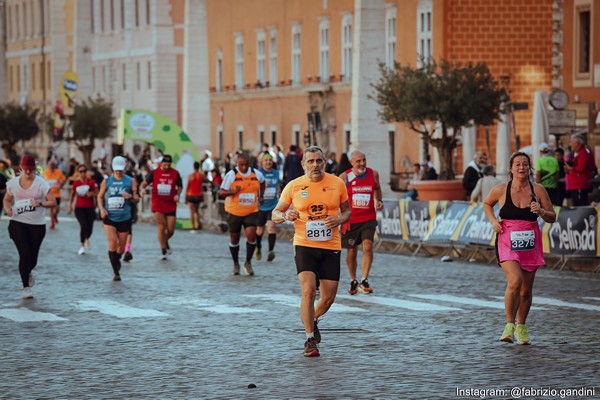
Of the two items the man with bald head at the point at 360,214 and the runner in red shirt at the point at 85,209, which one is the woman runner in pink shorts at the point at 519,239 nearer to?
the man with bald head at the point at 360,214

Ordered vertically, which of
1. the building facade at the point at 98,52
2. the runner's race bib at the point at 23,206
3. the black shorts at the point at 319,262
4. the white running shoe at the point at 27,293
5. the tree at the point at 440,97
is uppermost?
the building facade at the point at 98,52

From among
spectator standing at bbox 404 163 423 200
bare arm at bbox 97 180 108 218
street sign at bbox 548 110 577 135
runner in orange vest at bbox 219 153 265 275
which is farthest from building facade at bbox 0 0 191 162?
bare arm at bbox 97 180 108 218

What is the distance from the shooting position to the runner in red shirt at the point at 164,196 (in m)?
29.4

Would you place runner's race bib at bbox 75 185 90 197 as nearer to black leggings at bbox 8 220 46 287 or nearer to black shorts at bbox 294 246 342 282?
black leggings at bbox 8 220 46 287

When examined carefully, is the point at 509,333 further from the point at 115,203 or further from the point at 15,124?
the point at 15,124

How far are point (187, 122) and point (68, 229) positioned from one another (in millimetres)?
13822

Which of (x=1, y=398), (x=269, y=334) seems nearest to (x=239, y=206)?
(x=269, y=334)

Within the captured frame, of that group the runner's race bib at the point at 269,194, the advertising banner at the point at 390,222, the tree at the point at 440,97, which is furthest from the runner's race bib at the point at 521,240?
the tree at the point at 440,97

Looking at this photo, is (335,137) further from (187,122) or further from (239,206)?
(239,206)

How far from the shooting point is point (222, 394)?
12383mm

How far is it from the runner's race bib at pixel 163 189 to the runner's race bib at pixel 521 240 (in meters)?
14.6

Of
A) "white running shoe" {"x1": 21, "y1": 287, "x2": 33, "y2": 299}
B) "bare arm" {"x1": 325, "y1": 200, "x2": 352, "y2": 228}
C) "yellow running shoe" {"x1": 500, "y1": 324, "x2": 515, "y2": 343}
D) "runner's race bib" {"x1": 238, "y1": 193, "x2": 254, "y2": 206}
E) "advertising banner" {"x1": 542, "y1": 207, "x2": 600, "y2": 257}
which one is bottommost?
"white running shoe" {"x1": 21, "y1": 287, "x2": 33, "y2": 299}

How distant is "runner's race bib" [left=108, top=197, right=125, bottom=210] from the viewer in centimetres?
2470

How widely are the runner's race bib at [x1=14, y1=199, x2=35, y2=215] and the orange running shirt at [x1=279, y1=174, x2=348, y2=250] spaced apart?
20.5ft
